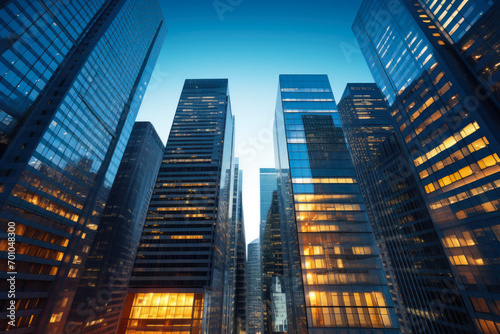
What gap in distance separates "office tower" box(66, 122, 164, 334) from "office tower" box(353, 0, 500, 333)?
11064 centimetres

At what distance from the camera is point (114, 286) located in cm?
11312

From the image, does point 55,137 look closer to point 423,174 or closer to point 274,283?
point 423,174

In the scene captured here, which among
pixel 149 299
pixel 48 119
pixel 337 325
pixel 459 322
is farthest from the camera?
pixel 149 299

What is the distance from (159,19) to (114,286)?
133 metres

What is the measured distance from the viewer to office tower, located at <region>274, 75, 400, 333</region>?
35562 millimetres

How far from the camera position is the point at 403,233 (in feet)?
276

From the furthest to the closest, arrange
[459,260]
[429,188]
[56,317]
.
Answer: [429,188] < [56,317] < [459,260]

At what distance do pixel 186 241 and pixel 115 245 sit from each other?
4606 centimetres

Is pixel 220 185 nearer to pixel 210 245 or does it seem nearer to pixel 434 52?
pixel 210 245

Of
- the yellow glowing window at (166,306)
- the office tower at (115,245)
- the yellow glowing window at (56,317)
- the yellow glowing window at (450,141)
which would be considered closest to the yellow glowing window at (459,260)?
the yellow glowing window at (450,141)

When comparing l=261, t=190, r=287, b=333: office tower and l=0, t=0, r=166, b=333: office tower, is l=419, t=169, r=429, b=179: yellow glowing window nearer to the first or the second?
l=0, t=0, r=166, b=333: office tower

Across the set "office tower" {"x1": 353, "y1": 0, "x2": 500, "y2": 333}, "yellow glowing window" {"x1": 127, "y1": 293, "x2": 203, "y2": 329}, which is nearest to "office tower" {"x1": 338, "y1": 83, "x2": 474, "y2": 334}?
"office tower" {"x1": 353, "y1": 0, "x2": 500, "y2": 333}

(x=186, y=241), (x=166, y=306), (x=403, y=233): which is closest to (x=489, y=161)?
(x=403, y=233)

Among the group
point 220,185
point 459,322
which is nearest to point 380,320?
point 459,322
